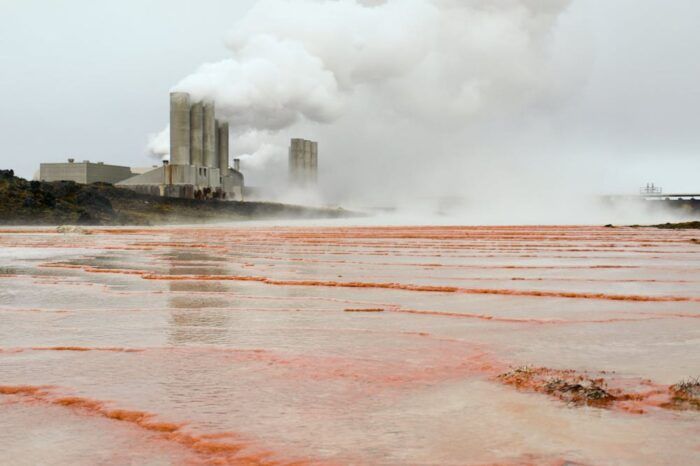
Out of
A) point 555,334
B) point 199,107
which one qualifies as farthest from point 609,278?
point 199,107

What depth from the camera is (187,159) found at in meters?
99.2

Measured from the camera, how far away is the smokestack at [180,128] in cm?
9619

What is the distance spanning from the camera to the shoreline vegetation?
2483 inches

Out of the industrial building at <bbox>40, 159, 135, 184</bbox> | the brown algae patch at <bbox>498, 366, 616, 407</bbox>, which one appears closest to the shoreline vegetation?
the industrial building at <bbox>40, 159, 135, 184</bbox>

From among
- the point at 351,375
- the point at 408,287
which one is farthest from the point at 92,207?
the point at 351,375

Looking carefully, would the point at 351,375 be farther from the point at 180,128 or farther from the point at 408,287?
the point at 180,128

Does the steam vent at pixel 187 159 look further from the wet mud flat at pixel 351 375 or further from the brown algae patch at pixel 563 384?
the brown algae patch at pixel 563 384

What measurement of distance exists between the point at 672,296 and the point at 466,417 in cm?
619

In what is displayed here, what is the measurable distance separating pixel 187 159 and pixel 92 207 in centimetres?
2903

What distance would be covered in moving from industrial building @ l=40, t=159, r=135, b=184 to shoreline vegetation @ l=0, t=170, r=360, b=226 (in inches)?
426

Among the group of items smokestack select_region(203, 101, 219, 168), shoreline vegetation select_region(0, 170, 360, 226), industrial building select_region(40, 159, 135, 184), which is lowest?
shoreline vegetation select_region(0, 170, 360, 226)

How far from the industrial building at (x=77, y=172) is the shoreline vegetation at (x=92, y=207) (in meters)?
10.8

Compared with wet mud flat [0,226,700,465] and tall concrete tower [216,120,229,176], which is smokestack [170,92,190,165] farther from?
wet mud flat [0,226,700,465]

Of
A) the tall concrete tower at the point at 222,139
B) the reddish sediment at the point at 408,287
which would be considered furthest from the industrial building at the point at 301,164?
the reddish sediment at the point at 408,287
